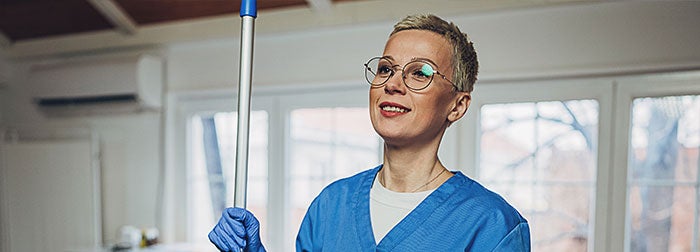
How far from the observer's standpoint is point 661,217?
6.15 feet

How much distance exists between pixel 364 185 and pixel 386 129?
7.0 inches

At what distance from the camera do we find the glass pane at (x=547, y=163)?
6.42 ft

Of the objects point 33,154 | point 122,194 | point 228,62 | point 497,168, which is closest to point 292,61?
point 228,62

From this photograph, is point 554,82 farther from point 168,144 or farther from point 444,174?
point 168,144

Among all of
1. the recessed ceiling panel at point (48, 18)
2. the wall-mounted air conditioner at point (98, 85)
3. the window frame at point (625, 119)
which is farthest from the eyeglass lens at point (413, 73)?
the recessed ceiling panel at point (48, 18)

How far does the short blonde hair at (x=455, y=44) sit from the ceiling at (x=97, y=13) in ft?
4.18

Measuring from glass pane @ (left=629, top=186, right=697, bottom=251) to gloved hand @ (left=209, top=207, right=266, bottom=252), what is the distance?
61.3 inches

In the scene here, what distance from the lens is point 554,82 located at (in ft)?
6.34

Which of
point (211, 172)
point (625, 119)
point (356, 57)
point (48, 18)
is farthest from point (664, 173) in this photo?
point (48, 18)

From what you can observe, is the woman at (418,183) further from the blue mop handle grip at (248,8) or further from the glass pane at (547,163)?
the glass pane at (547,163)

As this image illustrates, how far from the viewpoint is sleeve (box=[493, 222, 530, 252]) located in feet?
2.81

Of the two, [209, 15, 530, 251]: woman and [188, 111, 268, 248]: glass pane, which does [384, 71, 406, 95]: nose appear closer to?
[209, 15, 530, 251]: woman

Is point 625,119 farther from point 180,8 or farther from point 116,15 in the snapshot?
point 116,15

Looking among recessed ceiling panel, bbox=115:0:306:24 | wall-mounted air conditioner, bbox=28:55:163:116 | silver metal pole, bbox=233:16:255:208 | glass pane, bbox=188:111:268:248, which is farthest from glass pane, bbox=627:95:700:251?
wall-mounted air conditioner, bbox=28:55:163:116
